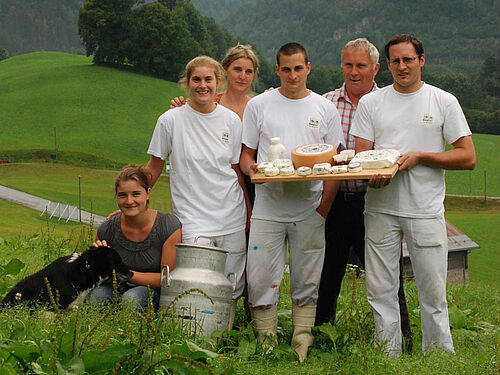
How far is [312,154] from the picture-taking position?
4.56 m

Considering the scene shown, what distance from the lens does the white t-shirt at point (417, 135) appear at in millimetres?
4633

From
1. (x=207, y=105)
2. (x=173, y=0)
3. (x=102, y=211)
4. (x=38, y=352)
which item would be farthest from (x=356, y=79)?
(x=173, y=0)

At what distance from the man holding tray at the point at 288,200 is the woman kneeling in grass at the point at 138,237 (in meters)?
0.67

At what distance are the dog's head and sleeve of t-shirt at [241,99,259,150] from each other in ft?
4.35

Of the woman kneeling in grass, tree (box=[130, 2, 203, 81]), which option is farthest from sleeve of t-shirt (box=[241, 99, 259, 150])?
tree (box=[130, 2, 203, 81])

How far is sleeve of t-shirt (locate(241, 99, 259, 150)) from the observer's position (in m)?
5.03

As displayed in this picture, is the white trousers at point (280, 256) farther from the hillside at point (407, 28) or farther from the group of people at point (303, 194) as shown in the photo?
the hillside at point (407, 28)

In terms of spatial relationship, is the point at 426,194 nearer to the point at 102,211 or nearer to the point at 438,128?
the point at 438,128

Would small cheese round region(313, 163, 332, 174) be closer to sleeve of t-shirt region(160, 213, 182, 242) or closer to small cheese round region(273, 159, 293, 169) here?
small cheese round region(273, 159, 293, 169)

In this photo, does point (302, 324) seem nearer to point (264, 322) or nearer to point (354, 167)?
point (264, 322)

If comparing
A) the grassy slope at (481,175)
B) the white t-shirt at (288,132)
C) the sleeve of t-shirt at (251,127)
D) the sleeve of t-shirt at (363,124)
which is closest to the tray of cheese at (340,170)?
the sleeve of t-shirt at (363,124)

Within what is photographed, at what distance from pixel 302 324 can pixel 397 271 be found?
0.87 metres

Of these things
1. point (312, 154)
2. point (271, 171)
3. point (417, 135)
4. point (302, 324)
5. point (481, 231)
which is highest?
point (417, 135)

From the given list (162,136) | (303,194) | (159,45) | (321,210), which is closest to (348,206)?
(321,210)
